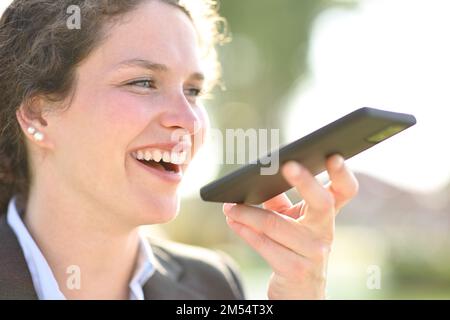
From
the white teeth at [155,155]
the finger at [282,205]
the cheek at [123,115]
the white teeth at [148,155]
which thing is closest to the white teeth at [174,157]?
the white teeth at [155,155]

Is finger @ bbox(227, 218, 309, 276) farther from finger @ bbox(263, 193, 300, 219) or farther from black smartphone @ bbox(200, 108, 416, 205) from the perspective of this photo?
finger @ bbox(263, 193, 300, 219)

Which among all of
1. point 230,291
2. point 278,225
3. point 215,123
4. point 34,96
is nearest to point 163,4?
point 34,96

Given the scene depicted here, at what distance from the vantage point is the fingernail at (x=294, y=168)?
2072mm

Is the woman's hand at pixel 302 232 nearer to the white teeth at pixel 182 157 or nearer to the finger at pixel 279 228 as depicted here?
the finger at pixel 279 228

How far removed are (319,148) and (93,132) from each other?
3.95 ft

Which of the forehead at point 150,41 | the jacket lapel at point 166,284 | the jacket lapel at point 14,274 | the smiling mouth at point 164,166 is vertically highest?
the forehead at point 150,41

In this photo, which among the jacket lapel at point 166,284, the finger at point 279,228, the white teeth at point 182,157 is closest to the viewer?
the finger at point 279,228

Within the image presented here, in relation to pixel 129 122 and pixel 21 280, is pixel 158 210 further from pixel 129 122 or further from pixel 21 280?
pixel 21 280

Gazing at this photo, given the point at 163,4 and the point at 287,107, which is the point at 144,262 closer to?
the point at 163,4

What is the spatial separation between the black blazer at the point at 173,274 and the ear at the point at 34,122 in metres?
0.49

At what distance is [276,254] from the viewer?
237 centimetres

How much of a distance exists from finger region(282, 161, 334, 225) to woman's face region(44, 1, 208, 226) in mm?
893

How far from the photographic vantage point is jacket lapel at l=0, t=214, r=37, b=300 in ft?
9.25
